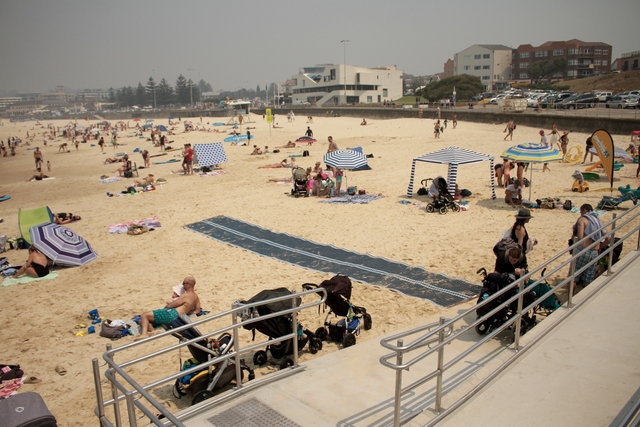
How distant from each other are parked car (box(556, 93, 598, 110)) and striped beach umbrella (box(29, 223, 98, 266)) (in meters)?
32.3

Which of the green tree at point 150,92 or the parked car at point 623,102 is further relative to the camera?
the green tree at point 150,92

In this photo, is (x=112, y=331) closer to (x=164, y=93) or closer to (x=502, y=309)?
(x=502, y=309)

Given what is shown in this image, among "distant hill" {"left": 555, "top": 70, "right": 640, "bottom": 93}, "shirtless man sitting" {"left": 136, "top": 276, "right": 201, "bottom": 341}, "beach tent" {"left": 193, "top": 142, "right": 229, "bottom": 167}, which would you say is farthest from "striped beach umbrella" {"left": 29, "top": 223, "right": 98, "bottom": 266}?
"distant hill" {"left": 555, "top": 70, "right": 640, "bottom": 93}

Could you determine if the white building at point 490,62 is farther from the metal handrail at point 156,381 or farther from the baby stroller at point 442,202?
the metal handrail at point 156,381

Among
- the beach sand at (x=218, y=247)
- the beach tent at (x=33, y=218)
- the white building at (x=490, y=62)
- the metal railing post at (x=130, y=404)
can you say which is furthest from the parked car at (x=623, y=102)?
the white building at (x=490, y=62)

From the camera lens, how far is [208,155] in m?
22.4

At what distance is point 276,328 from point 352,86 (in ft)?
305

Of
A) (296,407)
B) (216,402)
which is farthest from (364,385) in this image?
(216,402)

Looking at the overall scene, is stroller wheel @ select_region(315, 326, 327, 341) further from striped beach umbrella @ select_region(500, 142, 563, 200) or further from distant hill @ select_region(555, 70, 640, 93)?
distant hill @ select_region(555, 70, 640, 93)

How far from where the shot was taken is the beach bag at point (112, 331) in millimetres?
7211

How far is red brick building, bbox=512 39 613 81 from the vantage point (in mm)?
97250

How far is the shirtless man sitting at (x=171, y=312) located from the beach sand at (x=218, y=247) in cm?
43

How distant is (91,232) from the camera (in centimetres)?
1338

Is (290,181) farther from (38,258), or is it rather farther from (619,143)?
(619,143)
